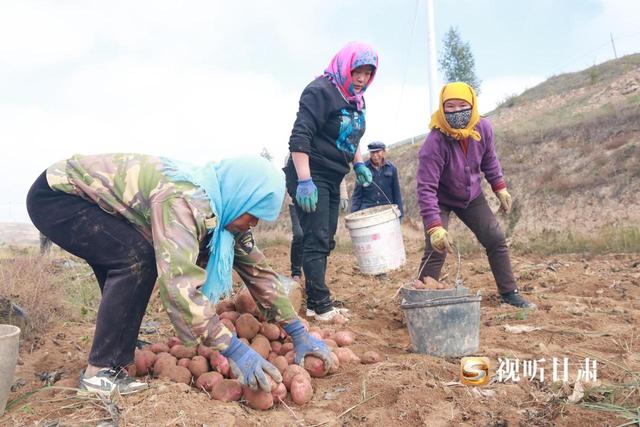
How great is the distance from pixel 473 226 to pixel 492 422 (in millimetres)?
2099

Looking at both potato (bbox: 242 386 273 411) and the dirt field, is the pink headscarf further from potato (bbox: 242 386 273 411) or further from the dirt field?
potato (bbox: 242 386 273 411)

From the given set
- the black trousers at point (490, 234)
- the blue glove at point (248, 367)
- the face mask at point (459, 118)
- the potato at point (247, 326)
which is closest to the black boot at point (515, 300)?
the black trousers at point (490, 234)

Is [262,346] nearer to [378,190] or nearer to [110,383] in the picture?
[110,383]

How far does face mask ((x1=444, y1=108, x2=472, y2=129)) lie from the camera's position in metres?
3.66

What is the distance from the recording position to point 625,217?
27.8 ft

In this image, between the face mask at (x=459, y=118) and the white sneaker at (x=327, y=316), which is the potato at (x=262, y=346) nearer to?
the white sneaker at (x=327, y=316)

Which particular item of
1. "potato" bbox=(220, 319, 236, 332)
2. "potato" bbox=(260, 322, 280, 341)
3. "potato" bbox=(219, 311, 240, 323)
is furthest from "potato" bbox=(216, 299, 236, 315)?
"potato" bbox=(260, 322, 280, 341)

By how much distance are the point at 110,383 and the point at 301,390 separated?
82 cm

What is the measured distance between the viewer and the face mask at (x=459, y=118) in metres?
3.66

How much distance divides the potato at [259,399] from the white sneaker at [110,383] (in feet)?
1.47

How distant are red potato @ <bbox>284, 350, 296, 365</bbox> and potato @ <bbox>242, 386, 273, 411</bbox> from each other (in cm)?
38

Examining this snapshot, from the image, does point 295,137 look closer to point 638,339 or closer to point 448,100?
point 448,100

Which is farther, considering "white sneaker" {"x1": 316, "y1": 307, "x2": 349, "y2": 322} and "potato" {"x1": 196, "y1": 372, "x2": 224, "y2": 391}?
"white sneaker" {"x1": 316, "y1": 307, "x2": 349, "y2": 322}

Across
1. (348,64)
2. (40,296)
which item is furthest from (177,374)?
(348,64)
